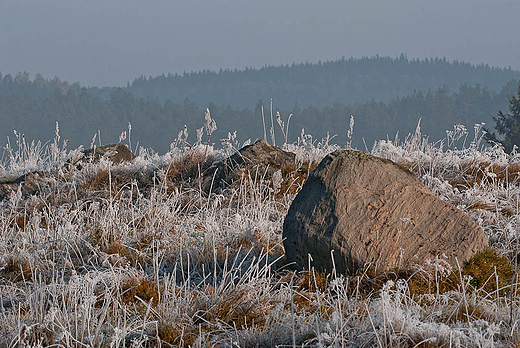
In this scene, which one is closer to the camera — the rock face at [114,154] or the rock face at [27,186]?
the rock face at [27,186]

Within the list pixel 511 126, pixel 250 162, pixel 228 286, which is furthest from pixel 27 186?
pixel 511 126

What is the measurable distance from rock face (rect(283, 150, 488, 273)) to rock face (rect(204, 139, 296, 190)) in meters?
3.63

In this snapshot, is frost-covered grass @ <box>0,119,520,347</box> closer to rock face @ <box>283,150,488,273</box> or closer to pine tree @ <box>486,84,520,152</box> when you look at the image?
rock face @ <box>283,150,488,273</box>

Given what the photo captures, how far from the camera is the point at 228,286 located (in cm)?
343

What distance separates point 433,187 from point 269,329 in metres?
4.23

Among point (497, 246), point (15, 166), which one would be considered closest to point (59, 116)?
point (15, 166)

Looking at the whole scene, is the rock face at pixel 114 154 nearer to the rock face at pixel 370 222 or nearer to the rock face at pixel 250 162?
the rock face at pixel 250 162

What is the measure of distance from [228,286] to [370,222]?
122 centimetres

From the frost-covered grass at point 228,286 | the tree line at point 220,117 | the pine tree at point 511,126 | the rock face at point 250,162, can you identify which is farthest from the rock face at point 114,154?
the tree line at point 220,117

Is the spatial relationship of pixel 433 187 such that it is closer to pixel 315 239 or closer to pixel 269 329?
pixel 315 239

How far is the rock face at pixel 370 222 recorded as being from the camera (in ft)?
12.0

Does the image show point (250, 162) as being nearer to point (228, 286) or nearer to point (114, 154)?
point (114, 154)

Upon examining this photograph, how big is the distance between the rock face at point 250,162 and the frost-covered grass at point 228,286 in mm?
255

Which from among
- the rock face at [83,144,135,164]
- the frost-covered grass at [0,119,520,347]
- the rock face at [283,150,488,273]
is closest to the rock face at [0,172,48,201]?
the frost-covered grass at [0,119,520,347]
